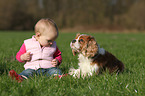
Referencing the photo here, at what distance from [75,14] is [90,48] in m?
44.0

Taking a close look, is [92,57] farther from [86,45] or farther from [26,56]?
[26,56]

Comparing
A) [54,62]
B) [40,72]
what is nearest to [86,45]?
[54,62]

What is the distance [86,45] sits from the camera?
11.2ft

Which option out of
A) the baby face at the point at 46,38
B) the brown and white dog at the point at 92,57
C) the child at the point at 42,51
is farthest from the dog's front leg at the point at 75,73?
the baby face at the point at 46,38

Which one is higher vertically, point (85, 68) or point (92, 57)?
point (92, 57)

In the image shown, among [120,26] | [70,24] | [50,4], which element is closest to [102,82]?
[120,26]

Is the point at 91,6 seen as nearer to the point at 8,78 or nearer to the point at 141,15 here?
the point at 141,15

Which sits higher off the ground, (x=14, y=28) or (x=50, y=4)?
(x=50, y=4)

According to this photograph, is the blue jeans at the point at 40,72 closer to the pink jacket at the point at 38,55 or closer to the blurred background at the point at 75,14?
the pink jacket at the point at 38,55

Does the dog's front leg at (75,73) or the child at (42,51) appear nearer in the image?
the dog's front leg at (75,73)

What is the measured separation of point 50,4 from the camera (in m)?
56.0

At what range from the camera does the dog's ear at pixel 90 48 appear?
3363 millimetres

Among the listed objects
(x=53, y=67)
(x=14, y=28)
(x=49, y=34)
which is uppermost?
(x=49, y=34)

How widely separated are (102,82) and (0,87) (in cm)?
153
